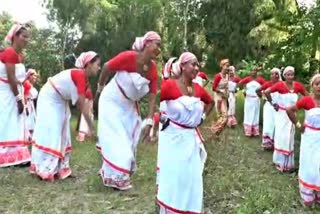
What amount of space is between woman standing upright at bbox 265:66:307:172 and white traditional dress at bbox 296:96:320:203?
2620 mm

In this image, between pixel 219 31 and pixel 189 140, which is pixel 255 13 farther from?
pixel 189 140

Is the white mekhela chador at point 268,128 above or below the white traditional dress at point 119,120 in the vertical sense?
below

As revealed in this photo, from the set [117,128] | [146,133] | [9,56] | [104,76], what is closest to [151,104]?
[146,133]

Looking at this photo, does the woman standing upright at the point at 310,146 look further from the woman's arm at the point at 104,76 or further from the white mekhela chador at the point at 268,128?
the white mekhela chador at the point at 268,128

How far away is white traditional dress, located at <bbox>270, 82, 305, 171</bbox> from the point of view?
9.71m

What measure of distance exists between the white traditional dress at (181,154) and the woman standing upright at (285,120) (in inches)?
177

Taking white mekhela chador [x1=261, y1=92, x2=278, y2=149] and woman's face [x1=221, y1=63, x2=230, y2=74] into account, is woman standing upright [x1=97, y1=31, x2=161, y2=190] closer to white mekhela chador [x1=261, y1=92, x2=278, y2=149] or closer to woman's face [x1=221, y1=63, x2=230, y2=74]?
white mekhela chador [x1=261, y1=92, x2=278, y2=149]

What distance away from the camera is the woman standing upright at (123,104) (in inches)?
259

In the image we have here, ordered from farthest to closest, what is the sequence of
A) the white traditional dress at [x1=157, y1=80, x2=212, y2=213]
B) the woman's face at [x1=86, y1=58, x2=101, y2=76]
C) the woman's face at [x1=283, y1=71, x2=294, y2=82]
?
the woman's face at [x1=283, y1=71, x2=294, y2=82]
the woman's face at [x1=86, y1=58, x2=101, y2=76]
the white traditional dress at [x1=157, y1=80, x2=212, y2=213]

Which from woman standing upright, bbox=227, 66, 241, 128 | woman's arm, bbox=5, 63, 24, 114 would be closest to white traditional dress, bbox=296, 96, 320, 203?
woman's arm, bbox=5, 63, 24, 114

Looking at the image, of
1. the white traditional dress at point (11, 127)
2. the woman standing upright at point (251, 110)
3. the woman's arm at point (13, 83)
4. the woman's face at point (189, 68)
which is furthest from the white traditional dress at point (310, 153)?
the woman standing upright at point (251, 110)

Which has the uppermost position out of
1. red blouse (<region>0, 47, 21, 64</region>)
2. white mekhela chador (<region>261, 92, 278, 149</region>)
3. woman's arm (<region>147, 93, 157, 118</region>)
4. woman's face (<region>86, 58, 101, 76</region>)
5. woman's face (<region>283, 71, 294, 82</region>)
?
red blouse (<region>0, 47, 21, 64</region>)

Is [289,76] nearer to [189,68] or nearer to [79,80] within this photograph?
[79,80]

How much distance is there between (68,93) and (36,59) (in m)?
21.3
